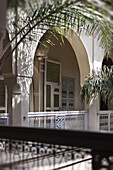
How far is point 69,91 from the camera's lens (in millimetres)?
11984

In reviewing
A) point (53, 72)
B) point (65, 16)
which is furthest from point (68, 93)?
point (65, 16)

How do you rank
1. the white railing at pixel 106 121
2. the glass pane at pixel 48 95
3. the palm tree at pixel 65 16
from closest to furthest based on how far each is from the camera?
the palm tree at pixel 65 16 → the white railing at pixel 106 121 → the glass pane at pixel 48 95

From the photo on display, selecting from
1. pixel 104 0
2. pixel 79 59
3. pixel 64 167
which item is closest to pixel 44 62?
pixel 79 59

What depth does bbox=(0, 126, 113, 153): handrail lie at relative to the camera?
105 inches

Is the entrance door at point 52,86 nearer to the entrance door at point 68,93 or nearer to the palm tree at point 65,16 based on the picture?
the entrance door at point 68,93

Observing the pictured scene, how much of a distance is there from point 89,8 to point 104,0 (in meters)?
1.01

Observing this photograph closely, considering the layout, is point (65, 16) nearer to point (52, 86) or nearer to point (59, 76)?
point (52, 86)

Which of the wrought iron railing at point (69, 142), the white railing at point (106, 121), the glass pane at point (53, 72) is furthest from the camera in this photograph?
the glass pane at point (53, 72)

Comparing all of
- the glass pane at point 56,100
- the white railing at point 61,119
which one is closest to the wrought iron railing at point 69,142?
the white railing at point 61,119

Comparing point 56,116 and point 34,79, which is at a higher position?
point 34,79

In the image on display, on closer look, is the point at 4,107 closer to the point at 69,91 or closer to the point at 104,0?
the point at 69,91

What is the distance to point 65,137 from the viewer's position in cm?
290

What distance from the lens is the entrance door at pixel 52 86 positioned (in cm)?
1080

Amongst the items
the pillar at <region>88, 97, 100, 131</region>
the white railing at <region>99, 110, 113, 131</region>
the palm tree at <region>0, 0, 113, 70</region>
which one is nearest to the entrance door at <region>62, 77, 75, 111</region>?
the white railing at <region>99, 110, 113, 131</region>
